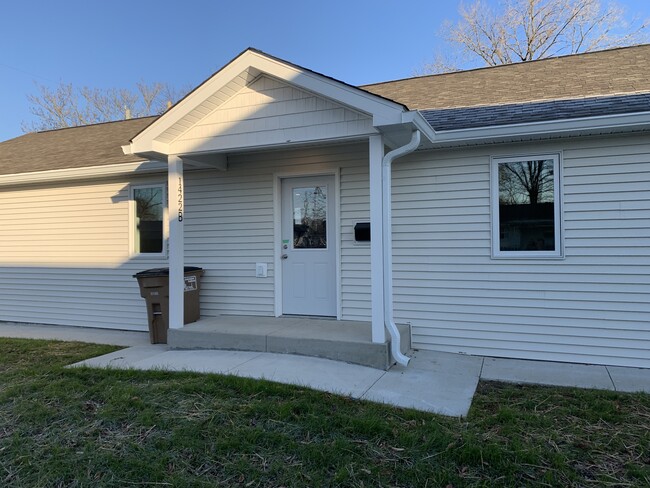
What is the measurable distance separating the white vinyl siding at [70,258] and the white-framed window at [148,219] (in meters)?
0.13

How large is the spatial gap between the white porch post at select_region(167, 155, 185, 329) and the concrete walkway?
51 centimetres

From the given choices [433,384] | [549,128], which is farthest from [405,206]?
[433,384]

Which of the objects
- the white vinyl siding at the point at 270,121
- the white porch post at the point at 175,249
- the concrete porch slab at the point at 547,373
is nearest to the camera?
the concrete porch slab at the point at 547,373

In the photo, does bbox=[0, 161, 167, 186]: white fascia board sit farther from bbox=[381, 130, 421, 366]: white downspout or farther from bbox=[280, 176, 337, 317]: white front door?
bbox=[381, 130, 421, 366]: white downspout

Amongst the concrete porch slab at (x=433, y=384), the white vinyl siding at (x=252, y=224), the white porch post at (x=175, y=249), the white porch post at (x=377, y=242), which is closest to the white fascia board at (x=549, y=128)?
the white porch post at (x=377, y=242)

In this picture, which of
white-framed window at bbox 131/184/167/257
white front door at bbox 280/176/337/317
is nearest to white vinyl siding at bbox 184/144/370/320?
white front door at bbox 280/176/337/317

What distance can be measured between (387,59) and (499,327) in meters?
16.7

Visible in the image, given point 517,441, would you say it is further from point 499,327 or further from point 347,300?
point 347,300

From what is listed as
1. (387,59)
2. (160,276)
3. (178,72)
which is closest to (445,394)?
(160,276)

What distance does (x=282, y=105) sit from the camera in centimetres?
533

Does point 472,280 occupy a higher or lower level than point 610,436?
higher

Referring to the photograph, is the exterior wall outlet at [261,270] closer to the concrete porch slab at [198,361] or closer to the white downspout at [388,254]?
the concrete porch slab at [198,361]

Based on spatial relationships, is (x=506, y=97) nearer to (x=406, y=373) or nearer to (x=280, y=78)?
(x=280, y=78)

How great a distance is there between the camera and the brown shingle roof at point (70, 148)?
8273 mm
